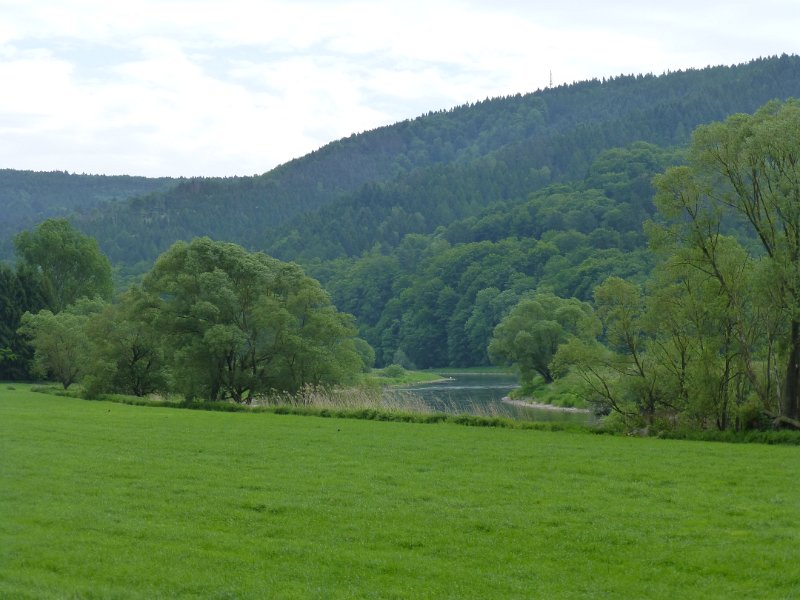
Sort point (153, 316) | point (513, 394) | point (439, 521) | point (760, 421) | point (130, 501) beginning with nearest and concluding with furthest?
point (439, 521), point (130, 501), point (760, 421), point (153, 316), point (513, 394)

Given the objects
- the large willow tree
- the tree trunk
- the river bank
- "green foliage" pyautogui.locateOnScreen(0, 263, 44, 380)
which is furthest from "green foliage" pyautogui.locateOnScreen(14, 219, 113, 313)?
the tree trunk

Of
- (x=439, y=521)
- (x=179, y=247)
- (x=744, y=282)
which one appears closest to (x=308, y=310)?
(x=179, y=247)

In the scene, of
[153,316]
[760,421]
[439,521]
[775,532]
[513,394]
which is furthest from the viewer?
[513,394]

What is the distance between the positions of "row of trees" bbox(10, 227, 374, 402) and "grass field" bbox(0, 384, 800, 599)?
30.8 meters

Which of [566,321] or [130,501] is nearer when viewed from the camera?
[130,501]

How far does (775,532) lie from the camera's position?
616 inches

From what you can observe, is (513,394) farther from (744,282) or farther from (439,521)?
(439,521)

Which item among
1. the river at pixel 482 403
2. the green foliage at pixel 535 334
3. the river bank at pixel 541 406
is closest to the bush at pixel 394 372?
the river at pixel 482 403

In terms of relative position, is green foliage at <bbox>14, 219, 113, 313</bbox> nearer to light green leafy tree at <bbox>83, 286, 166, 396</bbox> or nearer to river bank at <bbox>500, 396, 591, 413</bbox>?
light green leafy tree at <bbox>83, 286, 166, 396</bbox>

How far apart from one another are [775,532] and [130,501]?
36.8 ft

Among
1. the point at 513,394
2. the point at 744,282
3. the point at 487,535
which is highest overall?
the point at 744,282

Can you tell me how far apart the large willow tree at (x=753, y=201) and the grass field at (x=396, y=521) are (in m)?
7.03

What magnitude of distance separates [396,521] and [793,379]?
2162cm

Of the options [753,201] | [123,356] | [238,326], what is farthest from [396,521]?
[123,356]
